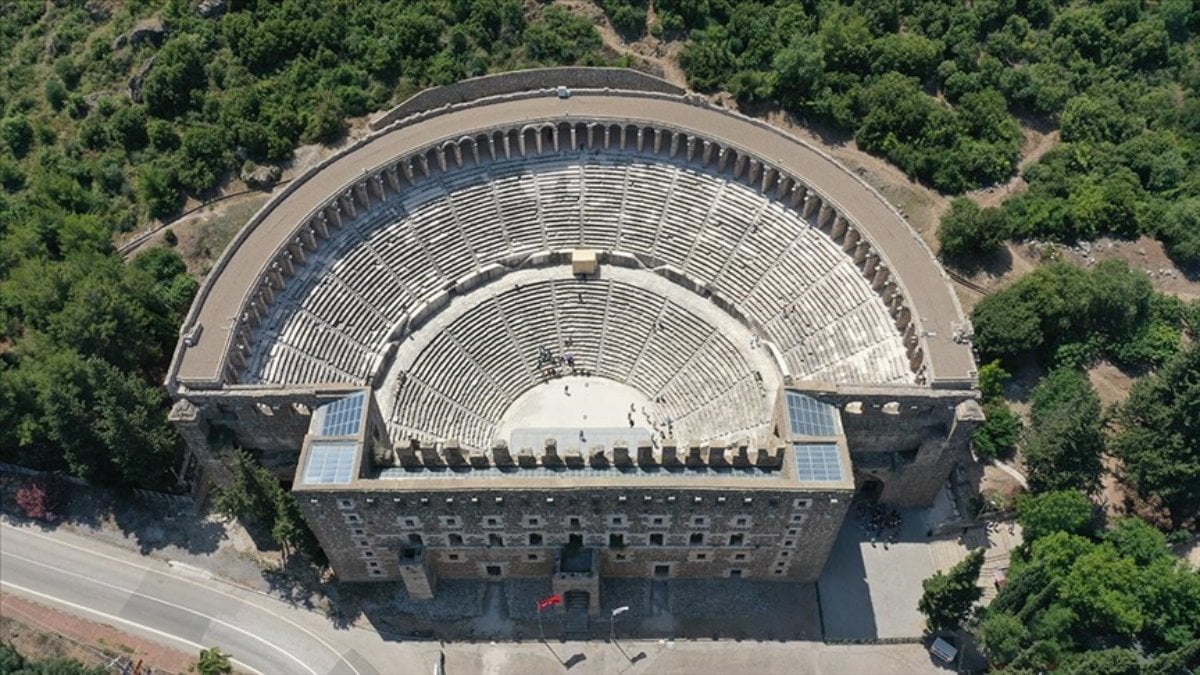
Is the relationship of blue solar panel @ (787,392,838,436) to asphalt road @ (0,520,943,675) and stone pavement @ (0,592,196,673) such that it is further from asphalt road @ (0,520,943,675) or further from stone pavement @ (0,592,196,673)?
stone pavement @ (0,592,196,673)

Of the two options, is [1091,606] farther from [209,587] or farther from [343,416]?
[209,587]

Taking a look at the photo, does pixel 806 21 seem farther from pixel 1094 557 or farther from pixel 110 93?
pixel 110 93

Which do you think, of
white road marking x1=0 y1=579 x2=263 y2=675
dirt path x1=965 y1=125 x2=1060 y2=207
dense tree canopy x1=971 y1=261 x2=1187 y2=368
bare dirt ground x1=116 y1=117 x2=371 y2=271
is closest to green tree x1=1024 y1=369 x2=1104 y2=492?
dense tree canopy x1=971 y1=261 x2=1187 y2=368

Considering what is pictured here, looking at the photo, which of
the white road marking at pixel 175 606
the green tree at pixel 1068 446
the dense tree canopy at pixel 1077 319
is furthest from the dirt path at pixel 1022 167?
the white road marking at pixel 175 606

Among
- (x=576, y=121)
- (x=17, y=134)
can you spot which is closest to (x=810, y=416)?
(x=576, y=121)

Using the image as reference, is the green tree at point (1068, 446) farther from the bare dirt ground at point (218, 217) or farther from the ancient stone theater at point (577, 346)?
the bare dirt ground at point (218, 217)

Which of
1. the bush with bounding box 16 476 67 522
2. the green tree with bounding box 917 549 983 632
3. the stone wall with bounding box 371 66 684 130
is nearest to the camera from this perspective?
the green tree with bounding box 917 549 983 632

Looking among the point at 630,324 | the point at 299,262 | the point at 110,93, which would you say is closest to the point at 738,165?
the point at 630,324
